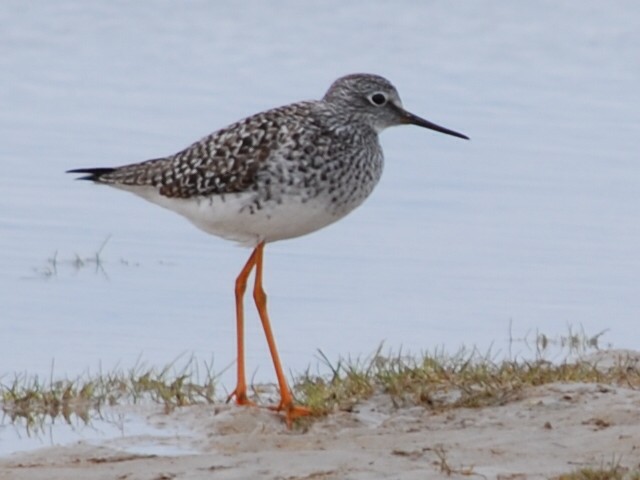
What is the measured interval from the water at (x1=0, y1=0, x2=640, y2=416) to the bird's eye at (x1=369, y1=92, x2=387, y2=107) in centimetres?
149

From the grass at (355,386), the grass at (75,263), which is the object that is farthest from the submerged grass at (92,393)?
the grass at (75,263)

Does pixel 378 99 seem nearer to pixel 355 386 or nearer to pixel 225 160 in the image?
pixel 225 160

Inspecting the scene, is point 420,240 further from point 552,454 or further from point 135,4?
point 135,4

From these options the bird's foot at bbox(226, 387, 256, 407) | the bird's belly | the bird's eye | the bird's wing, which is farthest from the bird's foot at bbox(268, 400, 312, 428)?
the bird's eye

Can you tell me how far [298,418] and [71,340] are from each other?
2.24m

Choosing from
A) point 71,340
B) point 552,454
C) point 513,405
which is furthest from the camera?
point 71,340

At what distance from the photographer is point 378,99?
9930 millimetres

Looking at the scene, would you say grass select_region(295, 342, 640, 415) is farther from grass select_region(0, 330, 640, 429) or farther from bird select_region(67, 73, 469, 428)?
bird select_region(67, 73, 469, 428)

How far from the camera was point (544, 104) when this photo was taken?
17.0 meters

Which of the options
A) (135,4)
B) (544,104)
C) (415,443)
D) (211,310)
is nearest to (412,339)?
(211,310)

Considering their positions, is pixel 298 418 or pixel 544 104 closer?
pixel 298 418

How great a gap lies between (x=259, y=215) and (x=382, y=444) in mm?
1805

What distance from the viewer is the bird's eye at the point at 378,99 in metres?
9.89

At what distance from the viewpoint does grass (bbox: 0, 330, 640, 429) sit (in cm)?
883
